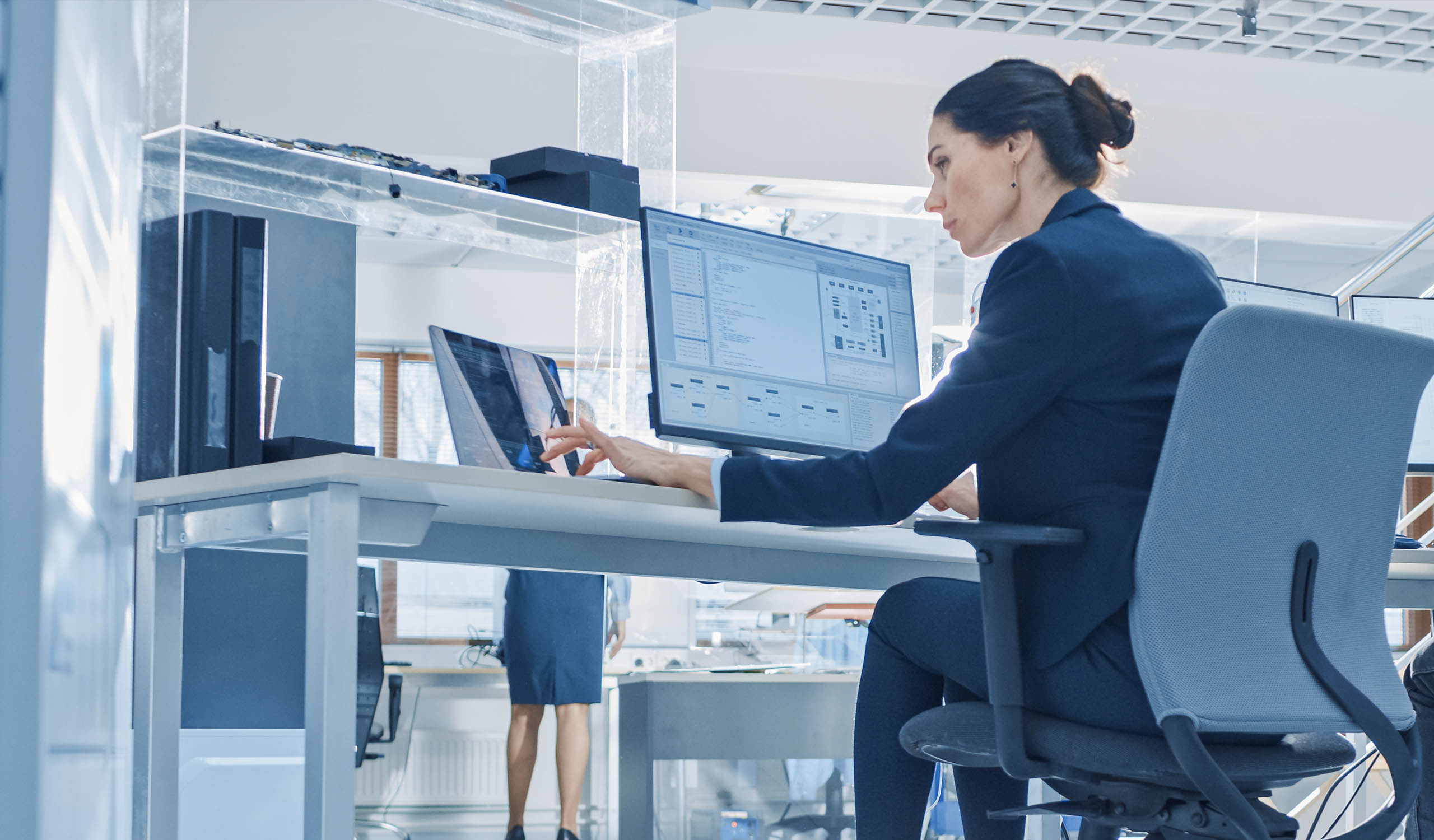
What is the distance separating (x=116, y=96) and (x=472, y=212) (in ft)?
3.90

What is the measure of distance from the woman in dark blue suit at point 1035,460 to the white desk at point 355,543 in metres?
0.19

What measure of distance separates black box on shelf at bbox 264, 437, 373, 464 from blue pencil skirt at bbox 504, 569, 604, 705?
122 inches

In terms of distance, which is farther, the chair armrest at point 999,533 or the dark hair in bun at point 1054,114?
the dark hair in bun at point 1054,114

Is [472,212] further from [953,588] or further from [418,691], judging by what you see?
[418,691]

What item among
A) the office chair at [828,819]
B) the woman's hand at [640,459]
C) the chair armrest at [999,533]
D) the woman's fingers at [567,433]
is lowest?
the office chair at [828,819]

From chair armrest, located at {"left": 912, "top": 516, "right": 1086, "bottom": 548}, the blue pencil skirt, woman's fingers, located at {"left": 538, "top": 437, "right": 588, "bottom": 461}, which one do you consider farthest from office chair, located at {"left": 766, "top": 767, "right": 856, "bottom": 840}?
chair armrest, located at {"left": 912, "top": 516, "right": 1086, "bottom": 548}

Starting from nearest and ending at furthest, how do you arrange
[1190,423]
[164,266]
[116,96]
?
1. [1190,423]
2. [116,96]
3. [164,266]

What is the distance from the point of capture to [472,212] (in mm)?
2680

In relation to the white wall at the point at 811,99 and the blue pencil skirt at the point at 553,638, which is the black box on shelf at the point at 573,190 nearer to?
the blue pencil skirt at the point at 553,638

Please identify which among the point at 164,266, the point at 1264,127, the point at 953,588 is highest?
the point at 1264,127

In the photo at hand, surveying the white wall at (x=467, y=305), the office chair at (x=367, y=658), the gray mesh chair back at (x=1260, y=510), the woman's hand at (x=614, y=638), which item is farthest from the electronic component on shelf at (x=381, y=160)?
the white wall at (x=467, y=305)

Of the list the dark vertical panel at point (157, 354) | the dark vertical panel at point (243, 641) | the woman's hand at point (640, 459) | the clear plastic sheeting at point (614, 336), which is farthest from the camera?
the clear plastic sheeting at point (614, 336)

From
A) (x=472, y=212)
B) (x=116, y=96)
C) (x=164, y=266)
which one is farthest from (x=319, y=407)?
(x=116, y=96)

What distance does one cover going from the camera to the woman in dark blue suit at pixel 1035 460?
1.31m
